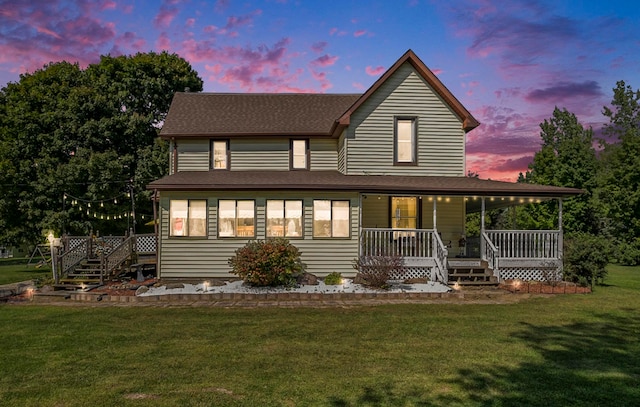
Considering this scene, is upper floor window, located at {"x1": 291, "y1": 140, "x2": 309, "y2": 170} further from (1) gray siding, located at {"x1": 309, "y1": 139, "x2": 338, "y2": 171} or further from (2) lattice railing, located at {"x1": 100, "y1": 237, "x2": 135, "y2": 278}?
(2) lattice railing, located at {"x1": 100, "y1": 237, "x2": 135, "y2": 278}

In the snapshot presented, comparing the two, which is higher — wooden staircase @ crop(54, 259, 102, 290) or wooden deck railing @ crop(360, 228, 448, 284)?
wooden deck railing @ crop(360, 228, 448, 284)

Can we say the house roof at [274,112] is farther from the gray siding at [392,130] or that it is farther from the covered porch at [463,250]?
the covered porch at [463,250]

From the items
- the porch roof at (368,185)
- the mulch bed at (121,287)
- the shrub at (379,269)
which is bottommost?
the mulch bed at (121,287)

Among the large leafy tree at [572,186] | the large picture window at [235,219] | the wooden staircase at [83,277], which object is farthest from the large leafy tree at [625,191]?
the wooden staircase at [83,277]

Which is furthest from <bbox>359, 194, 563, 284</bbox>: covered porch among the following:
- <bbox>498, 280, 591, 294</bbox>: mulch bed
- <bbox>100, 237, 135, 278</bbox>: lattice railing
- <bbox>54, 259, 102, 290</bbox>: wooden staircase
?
<bbox>54, 259, 102, 290</bbox>: wooden staircase

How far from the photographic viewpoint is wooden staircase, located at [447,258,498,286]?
17125mm

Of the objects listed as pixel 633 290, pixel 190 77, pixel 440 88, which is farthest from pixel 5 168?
pixel 633 290

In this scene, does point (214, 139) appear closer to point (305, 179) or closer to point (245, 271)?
point (305, 179)

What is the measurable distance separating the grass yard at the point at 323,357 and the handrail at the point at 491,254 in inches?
177

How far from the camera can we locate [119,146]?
33.4m

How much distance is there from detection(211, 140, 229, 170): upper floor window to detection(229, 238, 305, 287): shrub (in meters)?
6.49

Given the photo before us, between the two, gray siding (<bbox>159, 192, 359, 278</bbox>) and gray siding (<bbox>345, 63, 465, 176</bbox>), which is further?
gray siding (<bbox>345, 63, 465, 176</bbox>)

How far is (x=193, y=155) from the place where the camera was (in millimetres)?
21891

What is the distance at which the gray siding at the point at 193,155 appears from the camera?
2181cm
